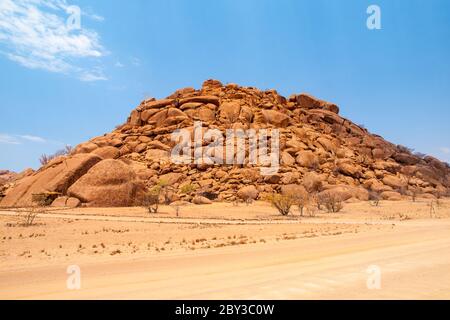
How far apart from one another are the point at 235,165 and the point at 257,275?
125 ft

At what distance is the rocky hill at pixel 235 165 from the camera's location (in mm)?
35125

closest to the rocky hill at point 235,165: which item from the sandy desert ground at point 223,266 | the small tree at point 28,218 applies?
the small tree at point 28,218

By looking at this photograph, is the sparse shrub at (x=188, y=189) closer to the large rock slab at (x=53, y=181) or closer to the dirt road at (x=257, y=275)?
the large rock slab at (x=53, y=181)

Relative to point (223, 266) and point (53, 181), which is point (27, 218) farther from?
point (223, 266)

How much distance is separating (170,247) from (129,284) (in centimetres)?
526

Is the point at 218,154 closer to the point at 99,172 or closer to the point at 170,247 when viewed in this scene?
the point at 99,172

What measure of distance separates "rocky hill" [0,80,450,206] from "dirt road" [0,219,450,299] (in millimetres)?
24778

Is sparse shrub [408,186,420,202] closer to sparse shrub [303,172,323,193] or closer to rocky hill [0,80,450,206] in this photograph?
rocky hill [0,80,450,206]

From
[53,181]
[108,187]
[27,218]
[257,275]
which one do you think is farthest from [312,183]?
[257,275]

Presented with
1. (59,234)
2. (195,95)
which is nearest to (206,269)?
(59,234)

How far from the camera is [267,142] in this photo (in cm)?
4812

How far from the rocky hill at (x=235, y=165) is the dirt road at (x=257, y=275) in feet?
81.3

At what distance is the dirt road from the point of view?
228 inches

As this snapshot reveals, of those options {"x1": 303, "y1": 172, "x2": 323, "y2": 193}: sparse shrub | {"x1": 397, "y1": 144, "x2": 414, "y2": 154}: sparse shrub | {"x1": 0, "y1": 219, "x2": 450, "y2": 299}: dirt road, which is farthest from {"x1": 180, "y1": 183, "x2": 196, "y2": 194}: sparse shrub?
{"x1": 397, "y1": 144, "x2": 414, "y2": 154}: sparse shrub
